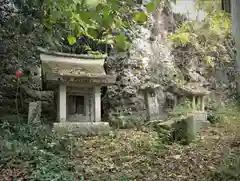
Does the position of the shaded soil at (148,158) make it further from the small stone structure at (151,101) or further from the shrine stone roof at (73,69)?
the small stone structure at (151,101)

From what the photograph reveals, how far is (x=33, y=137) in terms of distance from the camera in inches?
288

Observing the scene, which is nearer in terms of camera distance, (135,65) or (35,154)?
(35,154)

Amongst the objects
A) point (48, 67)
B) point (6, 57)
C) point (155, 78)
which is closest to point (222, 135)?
point (155, 78)

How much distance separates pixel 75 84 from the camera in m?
8.94

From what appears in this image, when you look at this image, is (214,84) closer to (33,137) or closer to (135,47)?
(135,47)

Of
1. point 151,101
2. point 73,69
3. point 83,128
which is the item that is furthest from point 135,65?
point 83,128

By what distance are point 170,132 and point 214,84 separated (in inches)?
250

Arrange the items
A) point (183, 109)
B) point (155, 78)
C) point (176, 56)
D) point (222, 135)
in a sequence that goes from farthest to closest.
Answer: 1. point (176, 56)
2. point (155, 78)
3. point (183, 109)
4. point (222, 135)

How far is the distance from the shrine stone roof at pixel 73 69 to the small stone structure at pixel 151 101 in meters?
1.68

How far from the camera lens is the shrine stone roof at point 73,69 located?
859 centimetres

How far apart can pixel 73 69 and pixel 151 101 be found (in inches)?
113

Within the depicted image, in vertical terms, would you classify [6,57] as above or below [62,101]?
above

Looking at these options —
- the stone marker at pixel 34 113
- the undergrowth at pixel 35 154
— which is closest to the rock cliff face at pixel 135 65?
the stone marker at pixel 34 113

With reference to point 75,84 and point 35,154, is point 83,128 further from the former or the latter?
point 35,154
